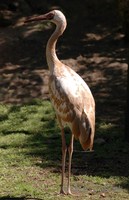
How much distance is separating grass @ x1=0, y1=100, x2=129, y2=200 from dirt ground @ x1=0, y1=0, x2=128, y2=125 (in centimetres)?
116

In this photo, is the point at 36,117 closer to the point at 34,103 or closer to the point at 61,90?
the point at 34,103

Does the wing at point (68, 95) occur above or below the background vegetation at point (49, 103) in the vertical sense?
above

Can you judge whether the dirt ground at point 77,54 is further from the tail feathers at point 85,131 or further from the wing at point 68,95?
the tail feathers at point 85,131

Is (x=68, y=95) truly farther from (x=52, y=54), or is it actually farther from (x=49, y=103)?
(x=49, y=103)

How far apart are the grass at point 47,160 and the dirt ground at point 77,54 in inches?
45.6

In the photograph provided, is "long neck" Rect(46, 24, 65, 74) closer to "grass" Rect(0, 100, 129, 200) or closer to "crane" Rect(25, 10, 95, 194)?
"crane" Rect(25, 10, 95, 194)

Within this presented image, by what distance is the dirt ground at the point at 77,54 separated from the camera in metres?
13.3

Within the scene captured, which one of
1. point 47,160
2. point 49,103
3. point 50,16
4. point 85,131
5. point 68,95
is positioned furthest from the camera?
point 49,103

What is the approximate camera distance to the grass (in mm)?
7562

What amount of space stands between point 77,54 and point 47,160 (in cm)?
685

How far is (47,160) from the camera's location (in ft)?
29.8

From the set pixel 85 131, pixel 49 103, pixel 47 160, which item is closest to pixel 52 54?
pixel 85 131

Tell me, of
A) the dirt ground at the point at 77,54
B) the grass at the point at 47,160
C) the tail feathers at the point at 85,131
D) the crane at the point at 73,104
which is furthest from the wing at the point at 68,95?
the dirt ground at the point at 77,54

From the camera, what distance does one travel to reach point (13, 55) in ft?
50.9
